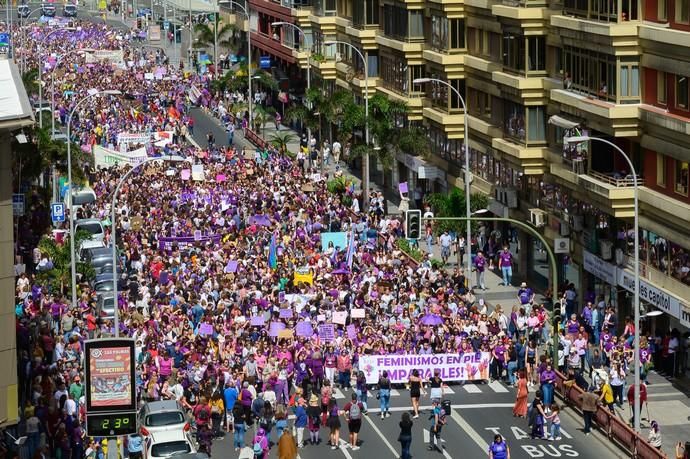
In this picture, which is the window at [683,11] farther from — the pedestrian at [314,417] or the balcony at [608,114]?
the pedestrian at [314,417]

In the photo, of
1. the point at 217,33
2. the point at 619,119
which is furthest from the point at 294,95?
the point at 619,119

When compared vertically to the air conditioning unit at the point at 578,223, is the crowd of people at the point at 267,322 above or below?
below

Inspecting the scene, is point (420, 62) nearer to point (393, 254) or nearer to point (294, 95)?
point (393, 254)

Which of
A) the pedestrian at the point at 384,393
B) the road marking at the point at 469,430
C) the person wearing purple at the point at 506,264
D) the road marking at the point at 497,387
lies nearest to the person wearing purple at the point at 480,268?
the person wearing purple at the point at 506,264

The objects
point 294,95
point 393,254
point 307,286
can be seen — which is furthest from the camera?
point 294,95

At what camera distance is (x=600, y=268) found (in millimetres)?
64688

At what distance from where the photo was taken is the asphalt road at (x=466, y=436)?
49.3 metres

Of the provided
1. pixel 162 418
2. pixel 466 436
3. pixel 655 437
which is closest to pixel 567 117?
pixel 466 436

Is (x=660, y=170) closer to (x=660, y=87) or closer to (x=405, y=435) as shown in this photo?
(x=660, y=87)

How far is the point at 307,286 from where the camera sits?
6488 cm

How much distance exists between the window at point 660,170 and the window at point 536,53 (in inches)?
487

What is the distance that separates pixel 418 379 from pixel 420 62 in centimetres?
4016

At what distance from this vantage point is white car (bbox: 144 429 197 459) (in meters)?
46.5

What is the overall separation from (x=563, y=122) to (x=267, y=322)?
14138 millimetres
